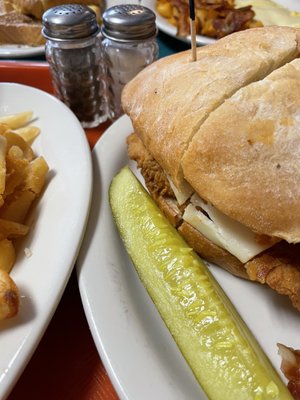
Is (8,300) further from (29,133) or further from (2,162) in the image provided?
(29,133)

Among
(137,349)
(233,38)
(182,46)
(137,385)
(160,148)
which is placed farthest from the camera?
(182,46)

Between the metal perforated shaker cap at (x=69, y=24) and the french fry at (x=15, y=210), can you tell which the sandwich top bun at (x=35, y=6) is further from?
the french fry at (x=15, y=210)

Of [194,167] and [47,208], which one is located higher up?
[194,167]

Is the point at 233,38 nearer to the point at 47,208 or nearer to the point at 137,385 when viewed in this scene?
the point at 47,208

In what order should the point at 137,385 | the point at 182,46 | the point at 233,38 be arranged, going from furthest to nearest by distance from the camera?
the point at 182,46
the point at 233,38
the point at 137,385

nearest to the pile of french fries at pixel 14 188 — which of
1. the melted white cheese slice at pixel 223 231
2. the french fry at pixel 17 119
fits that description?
the french fry at pixel 17 119

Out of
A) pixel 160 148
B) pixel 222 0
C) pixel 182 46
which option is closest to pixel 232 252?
pixel 160 148

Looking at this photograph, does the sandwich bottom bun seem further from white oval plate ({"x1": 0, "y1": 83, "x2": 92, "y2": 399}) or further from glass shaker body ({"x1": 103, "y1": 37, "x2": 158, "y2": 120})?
glass shaker body ({"x1": 103, "y1": 37, "x2": 158, "y2": 120})

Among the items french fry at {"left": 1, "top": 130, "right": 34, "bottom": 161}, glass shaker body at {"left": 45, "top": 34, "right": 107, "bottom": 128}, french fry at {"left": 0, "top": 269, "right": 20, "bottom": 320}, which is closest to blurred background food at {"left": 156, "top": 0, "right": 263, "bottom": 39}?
glass shaker body at {"left": 45, "top": 34, "right": 107, "bottom": 128}
